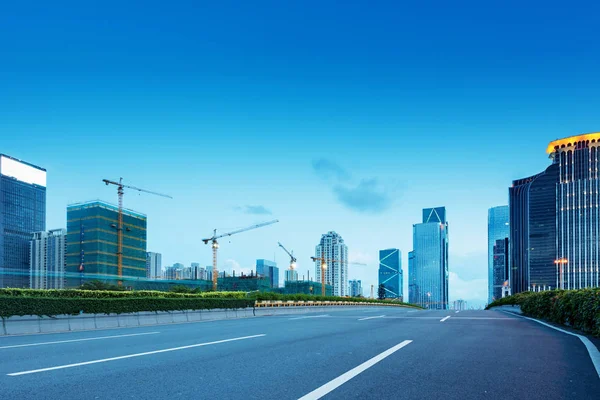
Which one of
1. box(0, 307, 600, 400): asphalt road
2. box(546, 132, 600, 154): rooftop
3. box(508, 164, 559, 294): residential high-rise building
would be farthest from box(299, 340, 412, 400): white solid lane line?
box(546, 132, 600, 154): rooftop

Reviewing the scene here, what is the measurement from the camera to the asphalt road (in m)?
5.14

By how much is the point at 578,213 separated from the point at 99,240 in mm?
178271

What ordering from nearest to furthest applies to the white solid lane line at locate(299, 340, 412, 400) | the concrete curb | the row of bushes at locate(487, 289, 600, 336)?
1. the white solid lane line at locate(299, 340, 412, 400)
2. the row of bushes at locate(487, 289, 600, 336)
3. the concrete curb

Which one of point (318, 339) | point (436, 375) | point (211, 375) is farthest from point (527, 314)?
point (211, 375)

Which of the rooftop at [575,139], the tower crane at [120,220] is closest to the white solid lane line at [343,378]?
the tower crane at [120,220]

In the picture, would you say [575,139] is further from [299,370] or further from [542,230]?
[299,370]

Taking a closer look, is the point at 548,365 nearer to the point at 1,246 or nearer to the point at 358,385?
the point at 358,385

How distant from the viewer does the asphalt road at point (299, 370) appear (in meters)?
5.14

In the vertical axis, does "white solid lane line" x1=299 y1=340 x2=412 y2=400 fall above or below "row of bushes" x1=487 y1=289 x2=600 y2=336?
above

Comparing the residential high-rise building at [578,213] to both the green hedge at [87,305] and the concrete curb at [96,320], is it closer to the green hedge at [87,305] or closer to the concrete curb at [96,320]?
the concrete curb at [96,320]

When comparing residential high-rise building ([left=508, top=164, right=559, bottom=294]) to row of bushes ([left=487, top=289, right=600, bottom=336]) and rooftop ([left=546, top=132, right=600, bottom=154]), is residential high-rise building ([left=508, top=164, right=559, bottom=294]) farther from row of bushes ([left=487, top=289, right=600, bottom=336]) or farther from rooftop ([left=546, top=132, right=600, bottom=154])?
row of bushes ([left=487, top=289, right=600, bottom=336])

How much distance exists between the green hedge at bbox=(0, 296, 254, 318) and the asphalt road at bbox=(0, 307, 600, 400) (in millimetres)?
5276

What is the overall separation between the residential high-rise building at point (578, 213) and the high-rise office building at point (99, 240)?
504ft

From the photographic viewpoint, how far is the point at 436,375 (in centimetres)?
608
